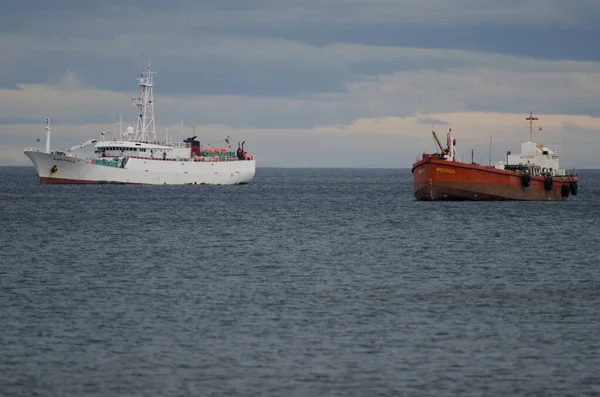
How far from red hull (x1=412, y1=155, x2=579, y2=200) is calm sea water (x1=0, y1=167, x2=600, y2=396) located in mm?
22328

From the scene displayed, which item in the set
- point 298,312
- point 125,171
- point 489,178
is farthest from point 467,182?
point 125,171

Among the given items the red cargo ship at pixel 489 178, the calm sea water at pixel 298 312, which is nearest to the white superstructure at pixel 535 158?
the red cargo ship at pixel 489 178

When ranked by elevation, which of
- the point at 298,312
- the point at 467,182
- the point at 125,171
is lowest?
the point at 298,312

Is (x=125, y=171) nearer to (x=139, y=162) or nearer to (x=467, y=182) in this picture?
(x=139, y=162)

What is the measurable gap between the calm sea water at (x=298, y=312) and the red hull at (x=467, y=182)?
22328mm

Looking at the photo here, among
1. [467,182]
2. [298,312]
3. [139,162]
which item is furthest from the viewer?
[139,162]

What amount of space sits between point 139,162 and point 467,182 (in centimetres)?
6365

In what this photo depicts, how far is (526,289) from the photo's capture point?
41406 mm

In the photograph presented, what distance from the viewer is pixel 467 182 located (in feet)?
311

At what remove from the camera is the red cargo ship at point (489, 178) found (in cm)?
9469

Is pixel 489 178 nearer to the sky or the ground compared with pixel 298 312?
nearer to the sky

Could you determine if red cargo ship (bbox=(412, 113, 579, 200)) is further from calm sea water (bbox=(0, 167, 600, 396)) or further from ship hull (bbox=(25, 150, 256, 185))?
ship hull (bbox=(25, 150, 256, 185))

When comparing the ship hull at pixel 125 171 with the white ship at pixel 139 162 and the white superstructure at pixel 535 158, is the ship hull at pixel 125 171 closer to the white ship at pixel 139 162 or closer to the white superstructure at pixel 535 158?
the white ship at pixel 139 162

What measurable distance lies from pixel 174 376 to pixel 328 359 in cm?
451
